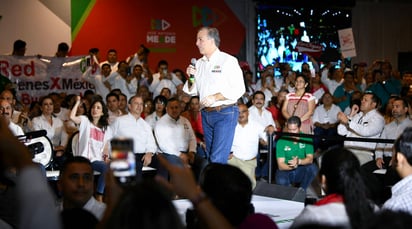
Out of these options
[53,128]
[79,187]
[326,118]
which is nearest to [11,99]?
[53,128]

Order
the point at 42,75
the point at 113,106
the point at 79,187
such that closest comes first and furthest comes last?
the point at 79,187 < the point at 113,106 < the point at 42,75

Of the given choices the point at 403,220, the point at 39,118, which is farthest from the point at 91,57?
the point at 403,220

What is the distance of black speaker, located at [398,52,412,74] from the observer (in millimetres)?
15344

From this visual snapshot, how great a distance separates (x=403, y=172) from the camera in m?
3.58

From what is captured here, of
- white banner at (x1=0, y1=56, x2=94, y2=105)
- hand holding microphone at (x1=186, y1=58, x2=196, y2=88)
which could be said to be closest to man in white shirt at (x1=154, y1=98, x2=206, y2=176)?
hand holding microphone at (x1=186, y1=58, x2=196, y2=88)

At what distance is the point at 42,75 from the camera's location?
10227 mm

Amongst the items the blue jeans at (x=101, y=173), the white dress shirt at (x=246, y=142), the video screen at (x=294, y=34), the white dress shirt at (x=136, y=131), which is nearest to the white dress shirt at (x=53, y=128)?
the white dress shirt at (x=136, y=131)

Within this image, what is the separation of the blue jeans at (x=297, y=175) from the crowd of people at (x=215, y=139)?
10 millimetres

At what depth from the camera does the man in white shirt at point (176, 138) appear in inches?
311

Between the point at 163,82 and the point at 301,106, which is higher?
the point at 163,82

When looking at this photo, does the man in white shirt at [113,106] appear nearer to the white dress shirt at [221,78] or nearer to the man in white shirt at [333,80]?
the white dress shirt at [221,78]

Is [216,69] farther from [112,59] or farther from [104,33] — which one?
[104,33]

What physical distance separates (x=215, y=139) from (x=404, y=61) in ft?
34.3

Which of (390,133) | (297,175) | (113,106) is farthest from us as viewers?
(113,106)
